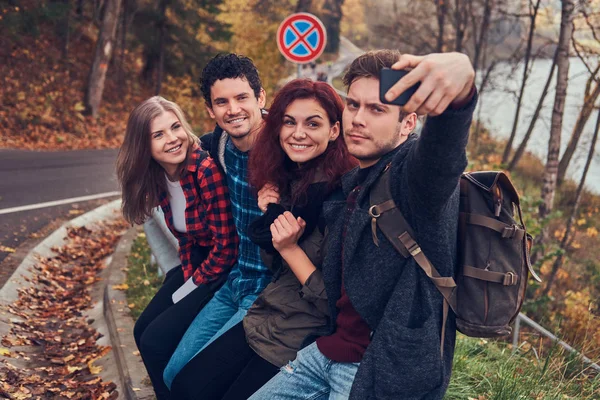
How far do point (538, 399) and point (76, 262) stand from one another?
220 inches

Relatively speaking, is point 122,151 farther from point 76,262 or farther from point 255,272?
point 76,262

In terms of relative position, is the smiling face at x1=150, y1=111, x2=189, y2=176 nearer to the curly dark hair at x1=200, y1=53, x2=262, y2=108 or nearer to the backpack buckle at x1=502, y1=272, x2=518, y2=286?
the curly dark hair at x1=200, y1=53, x2=262, y2=108

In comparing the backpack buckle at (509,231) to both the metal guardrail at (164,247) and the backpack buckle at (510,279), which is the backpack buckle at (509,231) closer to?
the backpack buckle at (510,279)

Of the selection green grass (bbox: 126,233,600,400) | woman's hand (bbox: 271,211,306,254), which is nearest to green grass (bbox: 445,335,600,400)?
green grass (bbox: 126,233,600,400)

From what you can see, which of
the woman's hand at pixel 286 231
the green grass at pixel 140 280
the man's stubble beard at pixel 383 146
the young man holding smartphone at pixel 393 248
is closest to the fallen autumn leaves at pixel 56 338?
the green grass at pixel 140 280

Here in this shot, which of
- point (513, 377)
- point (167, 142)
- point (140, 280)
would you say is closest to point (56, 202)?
point (140, 280)

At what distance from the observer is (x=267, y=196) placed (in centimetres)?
287

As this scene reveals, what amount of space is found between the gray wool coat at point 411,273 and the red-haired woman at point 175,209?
1404mm

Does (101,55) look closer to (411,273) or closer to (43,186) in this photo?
(43,186)

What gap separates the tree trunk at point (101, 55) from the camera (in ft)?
59.2

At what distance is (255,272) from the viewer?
319 centimetres

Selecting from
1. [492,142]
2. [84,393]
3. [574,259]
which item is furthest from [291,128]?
[492,142]

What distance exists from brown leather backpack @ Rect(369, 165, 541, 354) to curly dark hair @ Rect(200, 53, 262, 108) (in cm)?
175

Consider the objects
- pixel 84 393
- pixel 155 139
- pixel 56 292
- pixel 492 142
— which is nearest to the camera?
pixel 155 139
